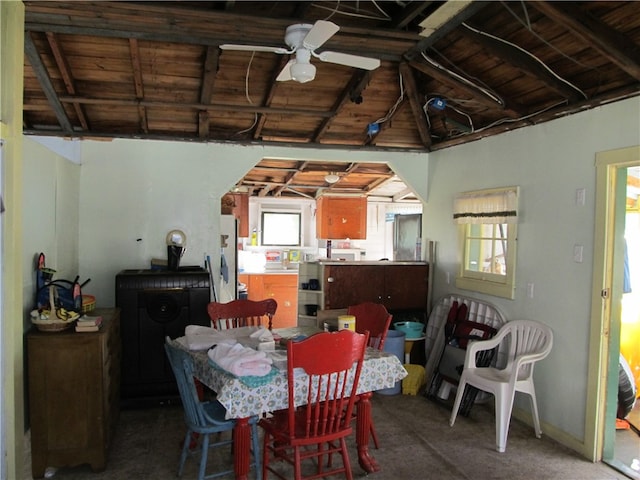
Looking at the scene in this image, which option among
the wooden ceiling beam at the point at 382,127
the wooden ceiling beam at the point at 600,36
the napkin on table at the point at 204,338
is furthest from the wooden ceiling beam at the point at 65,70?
the wooden ceiling beam at the point at 600,36

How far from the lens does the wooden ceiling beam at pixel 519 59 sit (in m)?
3.35

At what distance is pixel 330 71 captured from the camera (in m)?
4.07

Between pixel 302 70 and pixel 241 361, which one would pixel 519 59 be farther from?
pixel 241 361

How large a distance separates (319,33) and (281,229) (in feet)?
20.6

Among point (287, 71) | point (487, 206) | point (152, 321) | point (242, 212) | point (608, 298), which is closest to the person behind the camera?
point (287, 71)

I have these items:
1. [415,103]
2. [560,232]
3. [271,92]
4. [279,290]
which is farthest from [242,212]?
[560,232]

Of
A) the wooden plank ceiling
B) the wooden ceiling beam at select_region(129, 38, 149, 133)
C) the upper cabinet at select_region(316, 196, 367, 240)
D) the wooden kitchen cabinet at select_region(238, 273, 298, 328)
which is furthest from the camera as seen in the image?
the upper cabinet at select_region(316, 196, 367, 240)

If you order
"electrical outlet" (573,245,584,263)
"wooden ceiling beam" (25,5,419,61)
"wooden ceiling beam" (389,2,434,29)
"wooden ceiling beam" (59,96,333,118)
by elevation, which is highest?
"wooden ceiling beam" (389,2,434,29)

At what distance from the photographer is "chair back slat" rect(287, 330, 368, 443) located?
7.87 ft

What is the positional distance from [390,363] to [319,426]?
22.2 inches

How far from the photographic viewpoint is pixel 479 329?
4.17 meters

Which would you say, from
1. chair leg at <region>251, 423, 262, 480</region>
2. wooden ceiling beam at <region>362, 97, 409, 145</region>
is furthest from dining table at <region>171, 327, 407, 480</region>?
wooden ceiling beam at <region>362, 97, 409, 145</region>

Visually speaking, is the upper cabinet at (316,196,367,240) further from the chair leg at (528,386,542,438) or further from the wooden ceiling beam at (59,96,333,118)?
the chair leg at (528,386,542,438)

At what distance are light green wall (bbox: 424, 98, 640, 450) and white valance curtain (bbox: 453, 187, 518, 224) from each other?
0.08 metres
